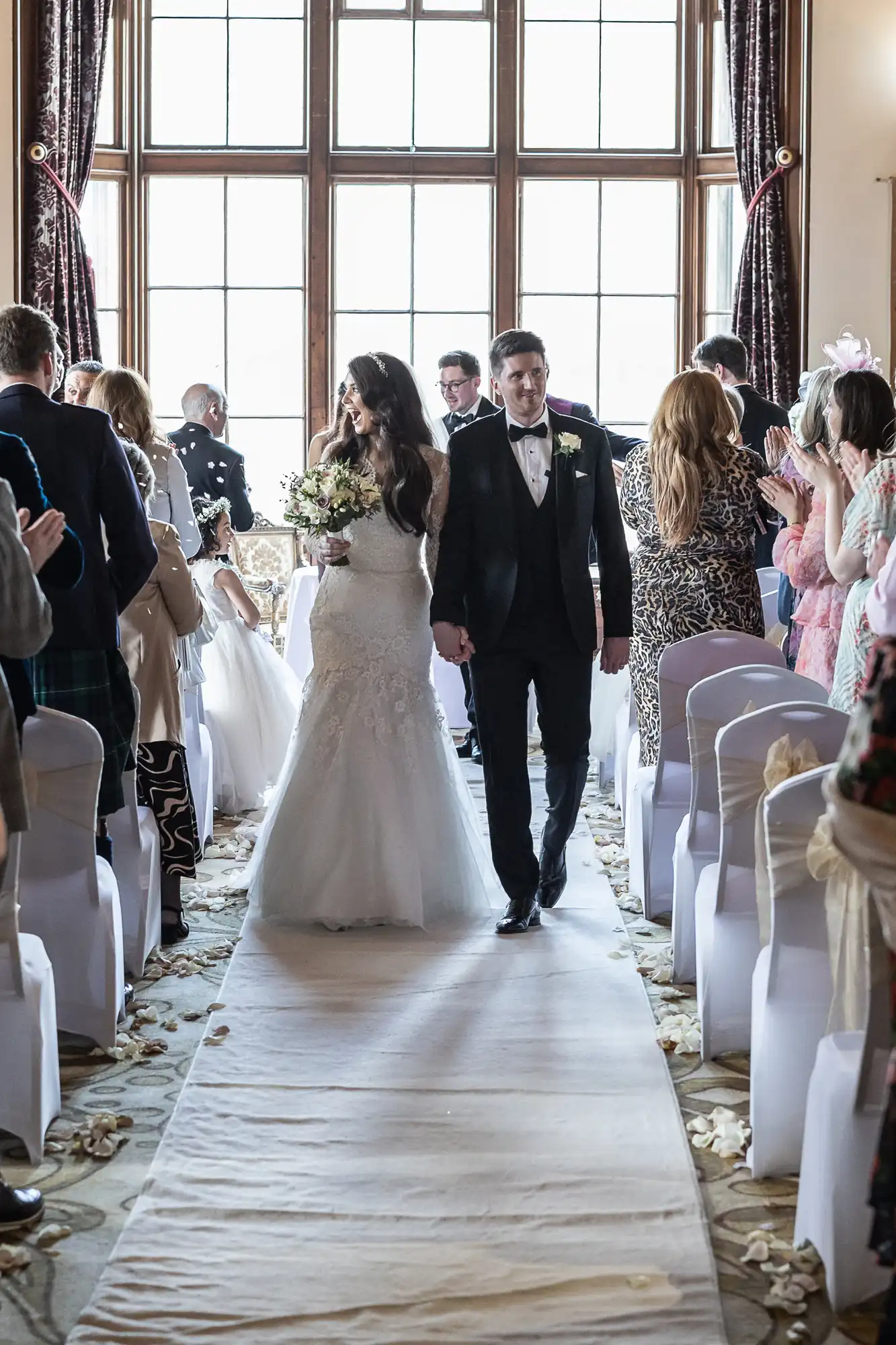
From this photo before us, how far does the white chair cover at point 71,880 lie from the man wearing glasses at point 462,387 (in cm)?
407

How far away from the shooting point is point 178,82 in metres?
9.51

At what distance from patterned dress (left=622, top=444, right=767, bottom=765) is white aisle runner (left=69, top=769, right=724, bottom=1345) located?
1097 mm

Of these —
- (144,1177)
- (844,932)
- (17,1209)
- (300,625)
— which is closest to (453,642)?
(144,1177)

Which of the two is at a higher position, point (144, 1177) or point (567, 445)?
point (567, 445)

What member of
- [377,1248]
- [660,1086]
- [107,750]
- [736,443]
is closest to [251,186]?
[736,443]

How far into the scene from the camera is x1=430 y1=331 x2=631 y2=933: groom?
453 centimetres

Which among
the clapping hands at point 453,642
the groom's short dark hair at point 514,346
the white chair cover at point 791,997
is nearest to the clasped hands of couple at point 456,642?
the clapping hands at point 453,642

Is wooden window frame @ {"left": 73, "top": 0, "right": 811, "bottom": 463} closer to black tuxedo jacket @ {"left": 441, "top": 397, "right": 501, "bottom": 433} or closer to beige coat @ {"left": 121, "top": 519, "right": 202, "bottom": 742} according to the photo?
black tuxedo jacket @ {"left": 441, "top": 397, "right": 501, "bottom": 433}

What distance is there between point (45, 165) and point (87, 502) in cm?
542

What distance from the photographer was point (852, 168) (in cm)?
867

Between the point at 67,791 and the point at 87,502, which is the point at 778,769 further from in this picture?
the point at 87,502

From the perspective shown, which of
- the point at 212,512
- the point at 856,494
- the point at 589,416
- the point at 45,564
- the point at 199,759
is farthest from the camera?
the point at 589,416

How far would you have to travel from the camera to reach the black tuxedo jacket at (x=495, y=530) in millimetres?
4520

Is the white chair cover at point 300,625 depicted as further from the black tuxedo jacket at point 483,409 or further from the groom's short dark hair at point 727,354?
the groom's short dark hair at point 727,354
